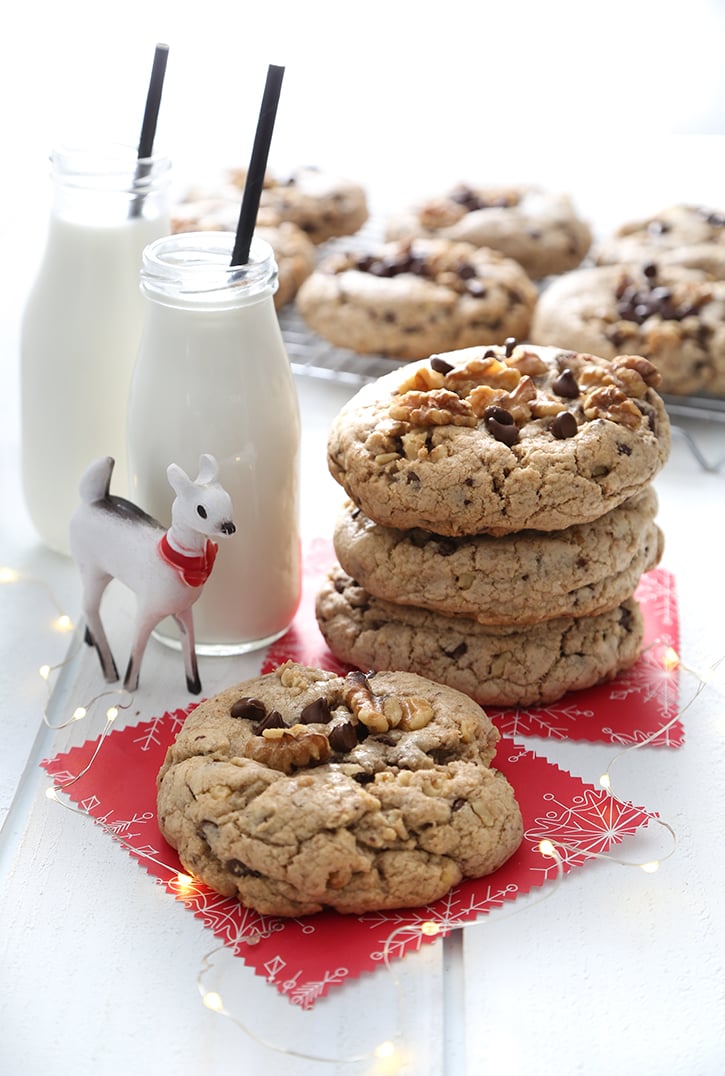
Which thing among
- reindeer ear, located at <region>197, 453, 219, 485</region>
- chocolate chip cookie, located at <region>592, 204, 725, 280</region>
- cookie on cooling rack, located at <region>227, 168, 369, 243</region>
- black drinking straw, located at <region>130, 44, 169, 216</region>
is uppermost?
black drinking straw, located at <region>130, 44, 169, 216</region>

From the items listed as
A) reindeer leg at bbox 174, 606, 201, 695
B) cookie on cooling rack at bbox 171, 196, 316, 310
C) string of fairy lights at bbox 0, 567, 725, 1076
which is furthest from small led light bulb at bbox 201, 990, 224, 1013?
cookie on cooling rack at bbox 171, 196, 316, 310

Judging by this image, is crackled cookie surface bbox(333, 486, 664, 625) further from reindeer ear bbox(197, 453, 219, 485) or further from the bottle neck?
the bottle neck

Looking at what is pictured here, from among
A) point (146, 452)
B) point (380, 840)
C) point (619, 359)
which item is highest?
point (619, 359)

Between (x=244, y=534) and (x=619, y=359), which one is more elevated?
(x=619, y=359)

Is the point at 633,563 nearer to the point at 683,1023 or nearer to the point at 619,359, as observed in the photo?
the point at 619,359

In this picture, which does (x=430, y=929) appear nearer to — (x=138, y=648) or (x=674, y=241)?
(x=138, y=648)

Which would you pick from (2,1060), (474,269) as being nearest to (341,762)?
(2,1060)

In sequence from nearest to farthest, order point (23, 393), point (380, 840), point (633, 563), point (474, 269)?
point (380, 840) < point (633, 563) < point (23, 393) < point (474, 269)
